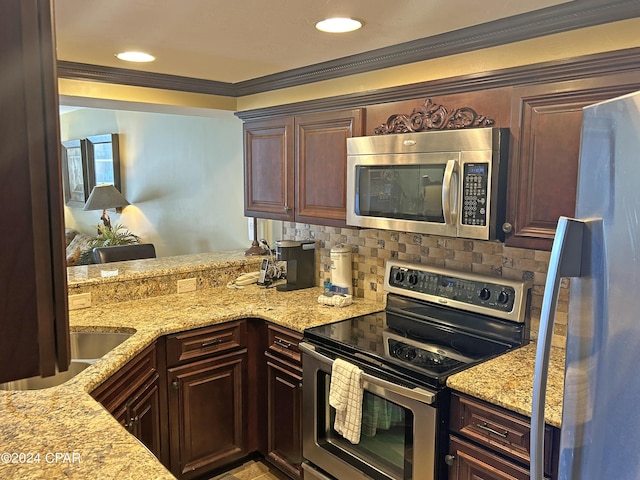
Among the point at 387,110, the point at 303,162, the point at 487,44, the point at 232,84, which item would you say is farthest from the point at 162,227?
the point at 487,44

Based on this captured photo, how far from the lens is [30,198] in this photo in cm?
45

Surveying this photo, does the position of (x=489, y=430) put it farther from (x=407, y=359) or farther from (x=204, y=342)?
(x=204, y=342)

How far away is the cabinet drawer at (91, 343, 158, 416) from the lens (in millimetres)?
1906

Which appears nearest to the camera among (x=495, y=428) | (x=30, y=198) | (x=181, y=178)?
(x=30, y=198)

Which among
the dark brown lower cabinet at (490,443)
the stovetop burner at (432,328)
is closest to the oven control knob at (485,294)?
the stovetop burner at (432,328)

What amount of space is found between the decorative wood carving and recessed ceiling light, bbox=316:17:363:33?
0.43m

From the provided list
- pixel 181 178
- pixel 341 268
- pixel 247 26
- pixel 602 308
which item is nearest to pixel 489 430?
pixel 602 308

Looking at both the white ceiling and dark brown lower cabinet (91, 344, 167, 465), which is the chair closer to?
the white ceiling

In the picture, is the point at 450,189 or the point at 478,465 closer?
the point at 478,465

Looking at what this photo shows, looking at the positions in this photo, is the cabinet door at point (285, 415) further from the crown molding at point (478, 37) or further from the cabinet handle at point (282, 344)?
the crown molding at point (478, 37)

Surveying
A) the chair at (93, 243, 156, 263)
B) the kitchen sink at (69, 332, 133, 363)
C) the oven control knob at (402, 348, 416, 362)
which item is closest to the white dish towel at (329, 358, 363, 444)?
the oven control knob at (402, 348, 416, 362)

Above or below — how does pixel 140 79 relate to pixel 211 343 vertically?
above

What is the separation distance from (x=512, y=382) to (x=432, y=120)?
3.54 feet

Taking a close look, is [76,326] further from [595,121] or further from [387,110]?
[595,121]
